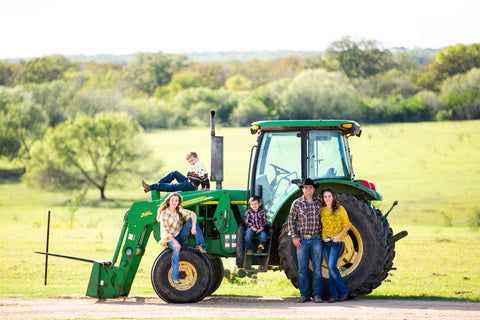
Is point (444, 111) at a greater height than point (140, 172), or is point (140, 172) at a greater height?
point (444, 111)

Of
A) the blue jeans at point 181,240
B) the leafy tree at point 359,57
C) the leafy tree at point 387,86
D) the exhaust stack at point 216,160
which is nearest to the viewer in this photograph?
the blue jeans at point 181,240

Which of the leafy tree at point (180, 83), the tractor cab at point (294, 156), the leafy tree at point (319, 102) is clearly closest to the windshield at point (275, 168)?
the tractor cab at point (294, 156)

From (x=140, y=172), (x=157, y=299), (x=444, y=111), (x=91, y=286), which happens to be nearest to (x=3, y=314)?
(x=91, y=286)

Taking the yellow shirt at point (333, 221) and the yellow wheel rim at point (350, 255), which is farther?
the yellow wheel rim at point (350, 255)

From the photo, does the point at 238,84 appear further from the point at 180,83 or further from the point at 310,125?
the point at 310,125

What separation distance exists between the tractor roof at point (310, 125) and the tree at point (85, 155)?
167ft

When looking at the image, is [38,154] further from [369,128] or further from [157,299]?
[157,299]

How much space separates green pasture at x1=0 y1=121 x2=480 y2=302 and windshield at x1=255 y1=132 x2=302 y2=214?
217 cm

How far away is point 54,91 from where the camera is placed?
93.4 m

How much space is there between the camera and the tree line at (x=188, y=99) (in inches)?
2500

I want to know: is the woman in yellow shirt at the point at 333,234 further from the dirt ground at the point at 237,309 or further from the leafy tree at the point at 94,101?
the leafy tree at the point at 94,101

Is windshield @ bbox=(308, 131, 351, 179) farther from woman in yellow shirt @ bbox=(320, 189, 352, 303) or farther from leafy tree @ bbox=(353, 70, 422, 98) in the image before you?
leafy tree @ bbox=(353, 70, 422, 98)

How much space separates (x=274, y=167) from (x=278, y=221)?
865mm

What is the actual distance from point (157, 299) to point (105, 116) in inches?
2192
